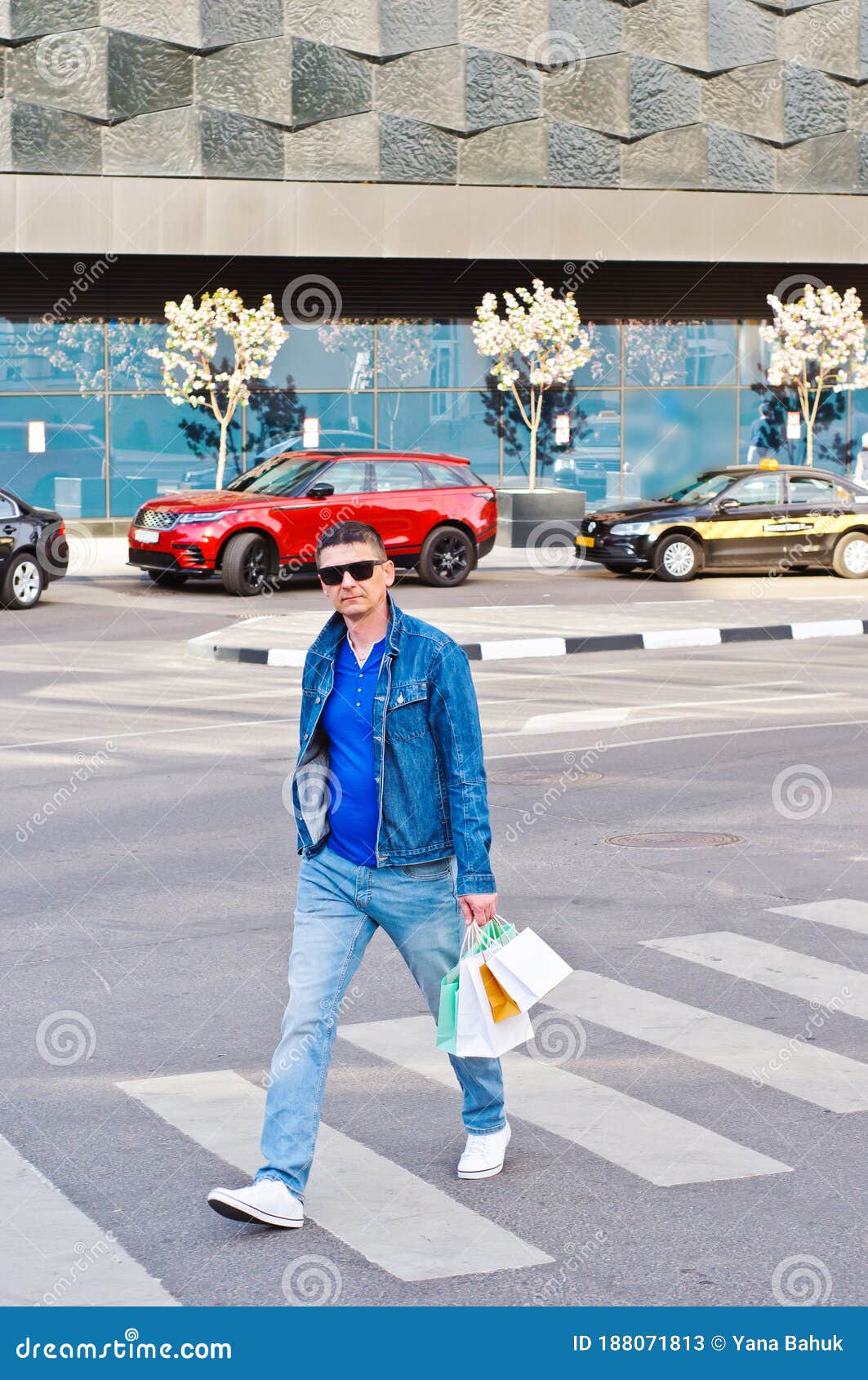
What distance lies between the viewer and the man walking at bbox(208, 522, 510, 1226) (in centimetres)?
522

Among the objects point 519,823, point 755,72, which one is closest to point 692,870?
point 519,823

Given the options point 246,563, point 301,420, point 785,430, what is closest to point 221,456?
point 301,420

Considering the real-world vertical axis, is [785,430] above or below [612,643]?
above

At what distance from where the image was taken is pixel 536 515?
1260 inches

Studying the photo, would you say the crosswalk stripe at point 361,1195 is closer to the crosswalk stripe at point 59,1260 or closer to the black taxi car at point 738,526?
the crosswalk stripe at point 59,1260

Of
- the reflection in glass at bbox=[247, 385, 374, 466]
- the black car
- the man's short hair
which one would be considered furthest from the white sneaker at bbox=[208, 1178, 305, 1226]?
the reflection in glass at bbox=[247, 385, 374, 466]

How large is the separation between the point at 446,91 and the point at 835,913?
86.4 ft

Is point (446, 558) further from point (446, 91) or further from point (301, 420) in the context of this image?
point (446, 91)

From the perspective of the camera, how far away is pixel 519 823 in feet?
34.5

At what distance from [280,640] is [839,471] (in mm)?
22511

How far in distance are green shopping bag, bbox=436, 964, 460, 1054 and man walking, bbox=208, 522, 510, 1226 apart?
0.05m

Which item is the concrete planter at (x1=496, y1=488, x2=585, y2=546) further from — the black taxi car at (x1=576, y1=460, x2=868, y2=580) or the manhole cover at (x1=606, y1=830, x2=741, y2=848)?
the manhole cover at (x1=606, y1=830, x2=741, y2=848)

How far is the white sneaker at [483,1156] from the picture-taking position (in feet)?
17.7

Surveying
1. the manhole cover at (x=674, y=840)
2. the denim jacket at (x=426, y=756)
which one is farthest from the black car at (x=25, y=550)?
the denim jacket at (x=426, y=756)
